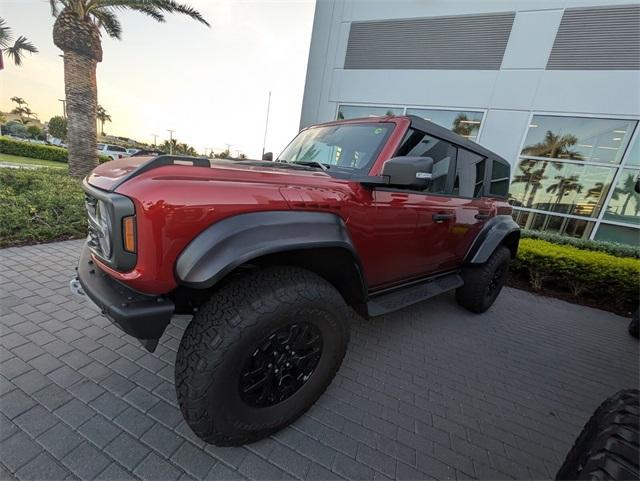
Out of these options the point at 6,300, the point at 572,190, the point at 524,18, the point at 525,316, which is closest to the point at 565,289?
the point at 525,316

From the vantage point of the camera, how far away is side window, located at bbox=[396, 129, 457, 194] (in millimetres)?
2268

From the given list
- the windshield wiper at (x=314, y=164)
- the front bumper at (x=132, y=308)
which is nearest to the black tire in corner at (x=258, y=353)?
the front bumper at (x=132, y=308)

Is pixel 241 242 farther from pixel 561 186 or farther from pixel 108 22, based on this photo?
pixel 108 22

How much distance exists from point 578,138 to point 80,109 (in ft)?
40.6

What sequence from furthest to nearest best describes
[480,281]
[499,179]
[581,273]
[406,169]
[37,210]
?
[581,273]
[37,210]
[499,179]
[480,281]
[406,169]

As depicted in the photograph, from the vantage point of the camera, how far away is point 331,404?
2.04 meters

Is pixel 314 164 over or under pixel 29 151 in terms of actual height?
over

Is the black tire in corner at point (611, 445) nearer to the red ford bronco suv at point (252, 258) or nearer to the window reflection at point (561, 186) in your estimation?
the red ford bronco suv at point (252, 258)

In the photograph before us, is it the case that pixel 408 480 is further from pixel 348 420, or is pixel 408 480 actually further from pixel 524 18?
pixel 524 18

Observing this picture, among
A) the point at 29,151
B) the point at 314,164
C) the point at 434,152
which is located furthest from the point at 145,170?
the point at 29,151

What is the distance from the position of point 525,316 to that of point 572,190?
545cm

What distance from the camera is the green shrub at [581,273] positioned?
468cm

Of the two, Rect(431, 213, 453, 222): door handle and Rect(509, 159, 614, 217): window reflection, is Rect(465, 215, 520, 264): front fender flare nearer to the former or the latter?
Rect(431, 213, 453, 222): door handle

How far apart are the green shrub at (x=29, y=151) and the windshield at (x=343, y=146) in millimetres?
26082
